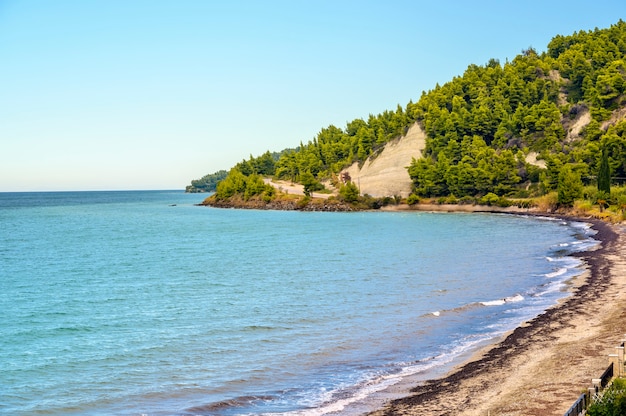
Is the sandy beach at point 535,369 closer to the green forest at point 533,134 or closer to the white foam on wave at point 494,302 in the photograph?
the white foam on wave at point 494,302

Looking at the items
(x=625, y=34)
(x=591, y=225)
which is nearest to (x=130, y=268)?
(x=591, y=225)

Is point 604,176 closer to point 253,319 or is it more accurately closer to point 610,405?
point 253,319

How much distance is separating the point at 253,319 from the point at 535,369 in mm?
16878

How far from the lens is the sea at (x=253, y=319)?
23.4 metres

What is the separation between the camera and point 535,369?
78.2 feet

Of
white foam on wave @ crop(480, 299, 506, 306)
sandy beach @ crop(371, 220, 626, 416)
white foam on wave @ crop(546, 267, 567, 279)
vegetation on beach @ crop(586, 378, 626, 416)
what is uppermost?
vegetation on beach @ crop(586, 378, 626, 416)

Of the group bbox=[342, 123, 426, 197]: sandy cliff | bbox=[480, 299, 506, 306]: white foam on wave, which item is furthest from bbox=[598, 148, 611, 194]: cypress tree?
bbox=[480, 299, 506, 306]: white foam on wave

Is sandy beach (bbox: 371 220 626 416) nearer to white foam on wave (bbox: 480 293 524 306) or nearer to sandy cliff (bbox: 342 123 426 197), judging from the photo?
white foam on wave (bbox: 480 293 524 306)

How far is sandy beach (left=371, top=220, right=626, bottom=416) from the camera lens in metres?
20.0

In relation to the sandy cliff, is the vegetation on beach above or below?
below

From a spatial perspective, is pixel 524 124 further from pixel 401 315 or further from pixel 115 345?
pixel 115 345

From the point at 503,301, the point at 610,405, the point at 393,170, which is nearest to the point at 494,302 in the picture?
the point at 503,301

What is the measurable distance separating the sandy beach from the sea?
144 cm

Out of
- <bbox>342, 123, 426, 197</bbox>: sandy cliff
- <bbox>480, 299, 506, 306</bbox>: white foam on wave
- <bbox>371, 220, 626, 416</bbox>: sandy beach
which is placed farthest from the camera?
<bbox>342, 123, 426, 197</bbox>: sandy cliff
